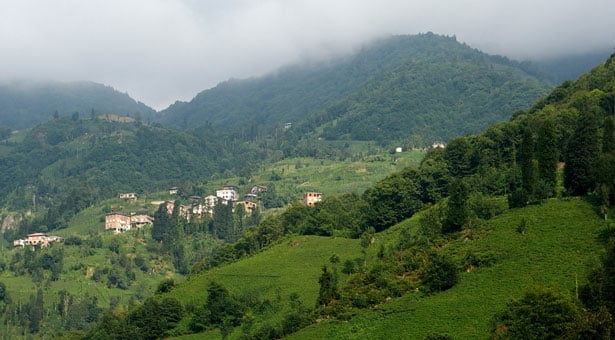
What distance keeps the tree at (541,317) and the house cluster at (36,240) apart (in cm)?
14297

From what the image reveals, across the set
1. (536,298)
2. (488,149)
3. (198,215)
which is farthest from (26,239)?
(536,298)

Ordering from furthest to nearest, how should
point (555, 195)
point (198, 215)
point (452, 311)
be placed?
point (198, 215), point (555, 195), point (452, 311)

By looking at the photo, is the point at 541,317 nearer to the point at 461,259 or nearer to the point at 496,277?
the point at 496,277

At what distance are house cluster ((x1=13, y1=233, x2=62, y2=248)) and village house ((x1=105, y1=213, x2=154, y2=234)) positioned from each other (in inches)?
471

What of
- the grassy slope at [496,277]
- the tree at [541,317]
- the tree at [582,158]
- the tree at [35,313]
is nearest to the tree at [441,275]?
the grassy slope at [496,277]

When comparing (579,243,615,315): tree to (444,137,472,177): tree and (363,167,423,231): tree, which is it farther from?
(444,137,472,177): tree

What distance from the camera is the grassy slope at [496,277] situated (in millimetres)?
59500

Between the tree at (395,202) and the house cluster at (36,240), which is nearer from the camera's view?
the tree at (395,202)

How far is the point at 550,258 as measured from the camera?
63312 millimetres

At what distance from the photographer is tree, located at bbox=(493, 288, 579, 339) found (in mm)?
48125

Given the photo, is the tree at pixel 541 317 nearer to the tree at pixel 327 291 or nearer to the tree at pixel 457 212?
→ the tree at pixel 327 291

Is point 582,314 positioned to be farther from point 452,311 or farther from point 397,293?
point 397,293

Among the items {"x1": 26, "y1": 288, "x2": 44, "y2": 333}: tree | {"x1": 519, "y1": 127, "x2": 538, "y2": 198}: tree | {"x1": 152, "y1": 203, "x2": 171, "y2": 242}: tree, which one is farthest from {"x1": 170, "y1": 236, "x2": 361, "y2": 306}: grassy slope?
{"x1": 152, "y1": 203, "x2": 171, "y2": 242}: tree

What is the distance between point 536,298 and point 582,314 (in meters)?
3.13
